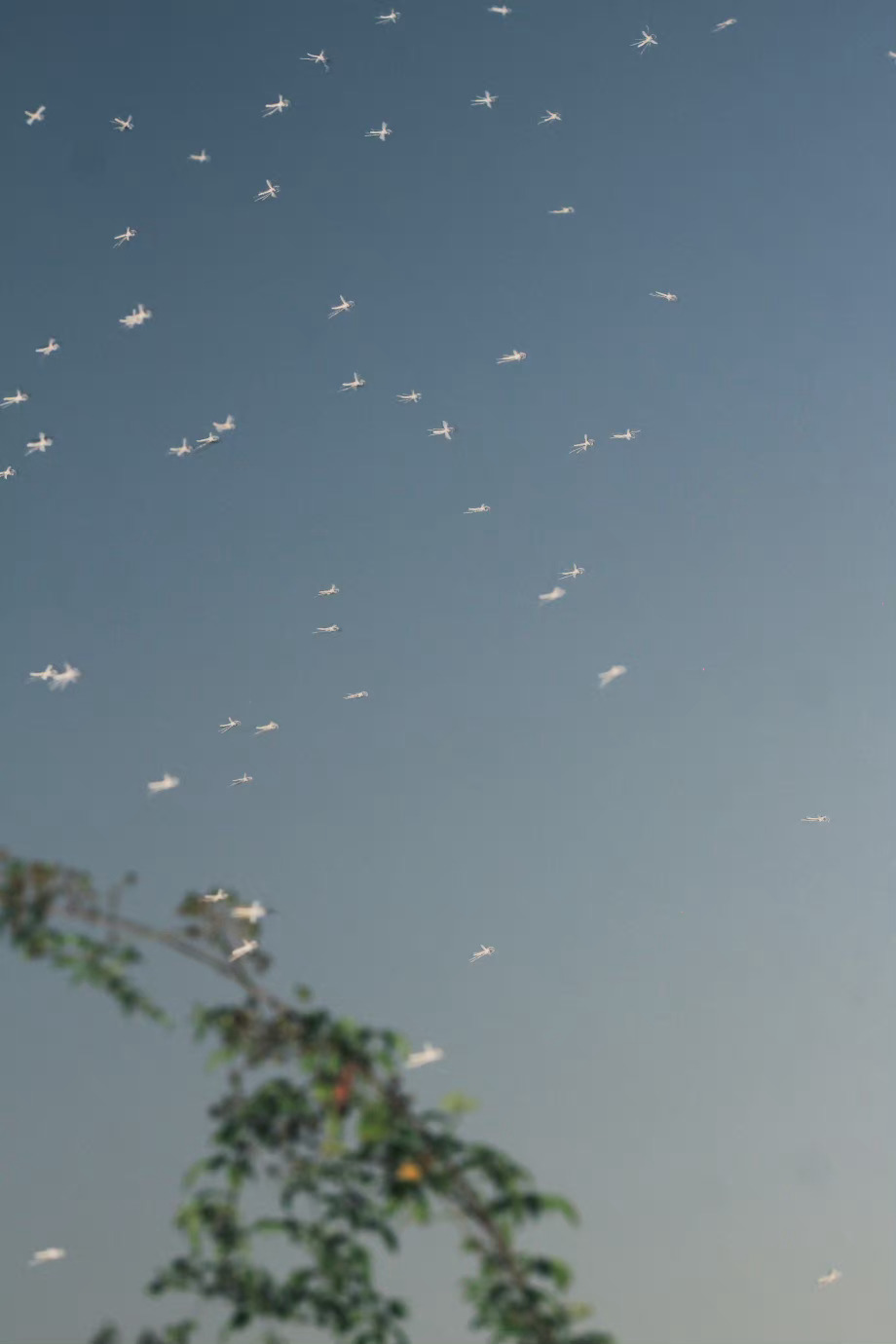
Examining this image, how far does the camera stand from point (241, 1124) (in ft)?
30.2

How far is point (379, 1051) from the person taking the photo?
8.78m

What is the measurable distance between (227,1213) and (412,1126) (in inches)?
73.4

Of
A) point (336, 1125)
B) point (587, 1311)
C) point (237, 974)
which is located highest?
point (237, 974)

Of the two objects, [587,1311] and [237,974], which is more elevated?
[237,974]

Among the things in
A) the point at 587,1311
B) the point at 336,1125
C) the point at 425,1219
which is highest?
the point at 336,1125

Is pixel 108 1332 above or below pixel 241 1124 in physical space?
below

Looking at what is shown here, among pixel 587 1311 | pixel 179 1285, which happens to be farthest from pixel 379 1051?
pixel 179 1285

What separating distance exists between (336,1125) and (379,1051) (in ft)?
1.60

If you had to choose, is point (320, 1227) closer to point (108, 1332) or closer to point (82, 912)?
point (108, 1332)

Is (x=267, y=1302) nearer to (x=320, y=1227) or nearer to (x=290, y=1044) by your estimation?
(x=320, y=1227)

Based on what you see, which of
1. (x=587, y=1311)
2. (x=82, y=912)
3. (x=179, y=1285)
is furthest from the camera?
(x=179, y=1285)

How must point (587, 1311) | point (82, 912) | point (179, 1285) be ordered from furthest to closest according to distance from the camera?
point (179, 1285) < point (82, 912) < point (587, 1311)

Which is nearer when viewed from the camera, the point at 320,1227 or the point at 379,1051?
the point at 379,1051

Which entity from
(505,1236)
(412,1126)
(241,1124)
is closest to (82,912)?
(241,1124)
